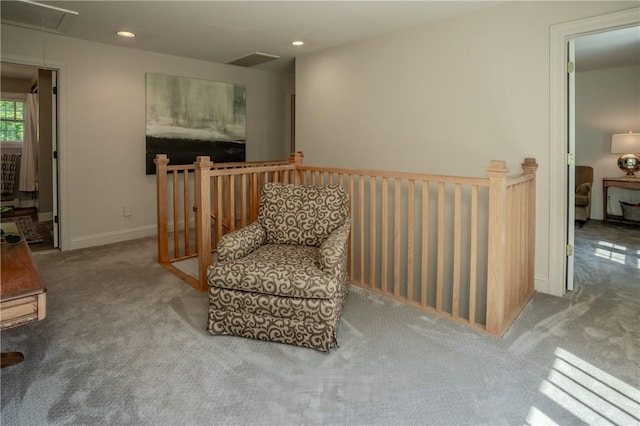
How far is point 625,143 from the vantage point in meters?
5.54

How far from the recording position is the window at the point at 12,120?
23.0 feet

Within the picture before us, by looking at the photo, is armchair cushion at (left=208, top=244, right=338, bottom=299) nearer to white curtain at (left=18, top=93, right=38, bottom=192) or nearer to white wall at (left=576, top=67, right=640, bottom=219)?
white wall at (left=576, top=67, right=640, bottom=219)

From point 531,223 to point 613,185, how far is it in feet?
12.4

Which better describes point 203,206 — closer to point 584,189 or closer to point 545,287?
point 545,287

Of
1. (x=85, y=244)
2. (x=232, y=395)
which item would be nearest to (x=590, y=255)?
(x=232, y=395)

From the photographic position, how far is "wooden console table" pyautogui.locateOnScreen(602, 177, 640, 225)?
548 centimetres

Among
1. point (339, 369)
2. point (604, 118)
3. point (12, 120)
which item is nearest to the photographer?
point (339, 369)

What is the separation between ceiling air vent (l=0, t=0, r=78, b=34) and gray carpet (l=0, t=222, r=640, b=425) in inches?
93.7

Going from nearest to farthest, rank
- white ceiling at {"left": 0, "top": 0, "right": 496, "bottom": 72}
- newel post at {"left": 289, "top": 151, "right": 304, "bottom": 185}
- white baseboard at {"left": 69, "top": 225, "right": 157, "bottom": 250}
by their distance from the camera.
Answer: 1. white ceiling at {"left": 0, "top": 0, "right": 496, "bottom": 72}
2. newel post at {"left": 289, "top": 151, "right": 304, "bottom": 185}
3. white baseboard at {"left": 69, "top": 225, "right": 157, "bottom": 250}

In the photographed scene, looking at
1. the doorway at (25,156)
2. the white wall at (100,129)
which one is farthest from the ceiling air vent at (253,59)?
the doorway at (25,156)

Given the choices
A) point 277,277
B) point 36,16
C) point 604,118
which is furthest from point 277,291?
point 604,118

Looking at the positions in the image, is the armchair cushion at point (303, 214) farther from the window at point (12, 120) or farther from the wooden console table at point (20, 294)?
the window at point (12, 120)

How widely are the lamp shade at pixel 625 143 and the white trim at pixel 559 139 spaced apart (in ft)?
11.9

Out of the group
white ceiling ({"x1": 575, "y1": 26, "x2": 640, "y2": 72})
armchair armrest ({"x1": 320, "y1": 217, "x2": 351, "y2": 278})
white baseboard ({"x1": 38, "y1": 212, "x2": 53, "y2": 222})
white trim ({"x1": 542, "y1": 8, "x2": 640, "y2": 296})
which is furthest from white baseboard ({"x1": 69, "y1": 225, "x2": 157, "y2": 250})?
white ceiling ({"x1": 575, "y1": 26, "x2": 640, "y2": 72})
